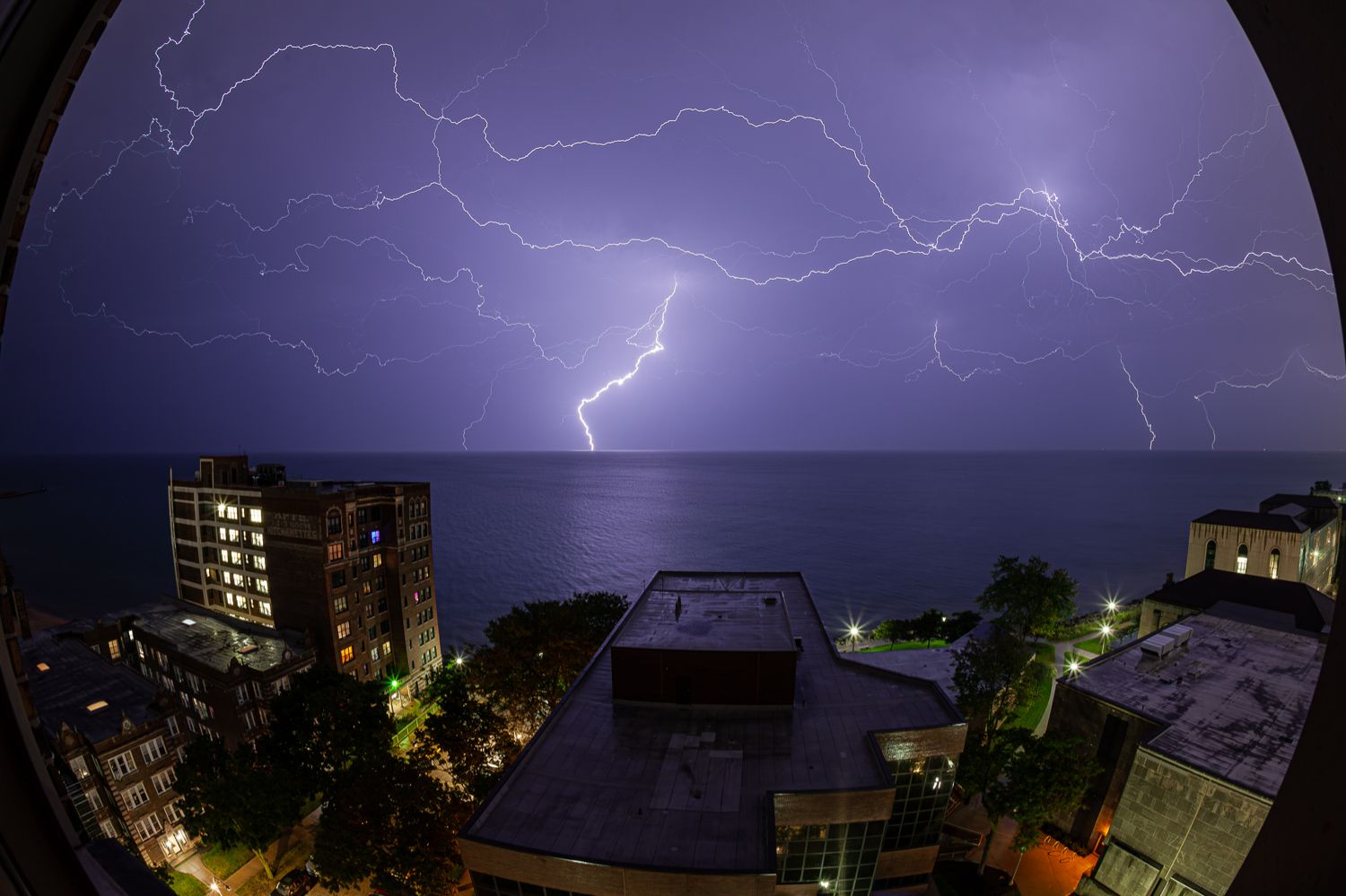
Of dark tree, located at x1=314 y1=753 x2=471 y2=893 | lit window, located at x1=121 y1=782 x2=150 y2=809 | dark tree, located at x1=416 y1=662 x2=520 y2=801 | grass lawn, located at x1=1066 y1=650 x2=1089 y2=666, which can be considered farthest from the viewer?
grass lawn, located at x1=1066 y1=650 x2=1089 y2=666

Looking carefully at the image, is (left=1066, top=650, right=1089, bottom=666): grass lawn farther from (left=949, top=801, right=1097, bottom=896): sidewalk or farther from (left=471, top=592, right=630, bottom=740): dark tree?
(left=471, top=592, right=630, bottom=740): dark tree

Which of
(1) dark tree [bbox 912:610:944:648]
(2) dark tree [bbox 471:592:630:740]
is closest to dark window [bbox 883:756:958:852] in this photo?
(2) dark tree [bbox 471:592:630:740]

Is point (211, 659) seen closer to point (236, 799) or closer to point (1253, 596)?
point (236, 799)

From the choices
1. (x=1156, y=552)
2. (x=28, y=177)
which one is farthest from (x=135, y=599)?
(x=1156, y=552)

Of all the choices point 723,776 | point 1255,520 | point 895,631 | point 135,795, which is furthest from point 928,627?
point 135,795

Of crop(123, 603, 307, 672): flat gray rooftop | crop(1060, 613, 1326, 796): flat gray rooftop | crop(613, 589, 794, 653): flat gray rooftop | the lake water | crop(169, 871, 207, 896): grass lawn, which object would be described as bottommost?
the lake water

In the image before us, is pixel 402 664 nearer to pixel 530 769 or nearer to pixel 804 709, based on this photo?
pixel 530 769
